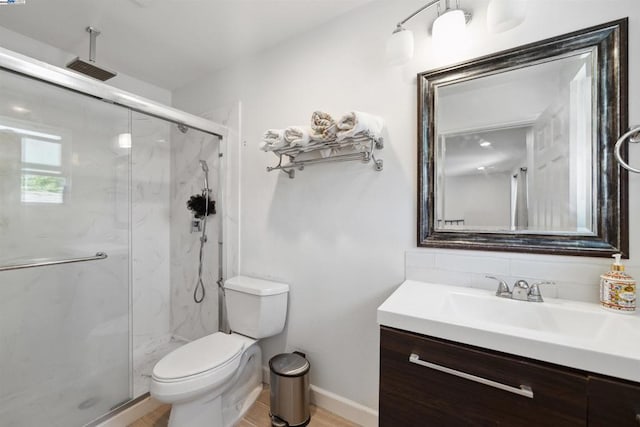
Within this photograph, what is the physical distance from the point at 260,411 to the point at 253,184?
1.45 metres

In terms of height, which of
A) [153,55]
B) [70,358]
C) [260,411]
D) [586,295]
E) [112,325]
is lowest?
[260,411]

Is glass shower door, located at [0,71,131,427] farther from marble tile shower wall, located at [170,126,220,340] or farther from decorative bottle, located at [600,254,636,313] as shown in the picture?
decorative bottle, located at [600,254,636,313]

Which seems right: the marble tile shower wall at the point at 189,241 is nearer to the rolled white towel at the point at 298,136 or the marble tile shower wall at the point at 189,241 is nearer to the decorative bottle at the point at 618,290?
the rolled white towel at the point at 298,136

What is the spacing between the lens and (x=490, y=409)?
76 centimetres

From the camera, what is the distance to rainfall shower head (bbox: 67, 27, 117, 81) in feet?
5.39

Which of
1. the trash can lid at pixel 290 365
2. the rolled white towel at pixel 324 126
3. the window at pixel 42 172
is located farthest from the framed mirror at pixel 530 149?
the window at pixel 42 172

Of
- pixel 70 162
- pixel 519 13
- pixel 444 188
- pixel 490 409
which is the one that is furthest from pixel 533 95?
pixel 70 162

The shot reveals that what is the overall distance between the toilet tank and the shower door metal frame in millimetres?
1131

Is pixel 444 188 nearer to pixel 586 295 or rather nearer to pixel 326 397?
pixel 586 295

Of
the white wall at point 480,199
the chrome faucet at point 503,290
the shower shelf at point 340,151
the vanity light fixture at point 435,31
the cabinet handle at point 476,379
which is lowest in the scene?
the cabinet handle at point 476,379

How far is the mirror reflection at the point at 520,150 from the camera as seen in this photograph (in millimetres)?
1034

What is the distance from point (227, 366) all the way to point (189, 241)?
4.11ft

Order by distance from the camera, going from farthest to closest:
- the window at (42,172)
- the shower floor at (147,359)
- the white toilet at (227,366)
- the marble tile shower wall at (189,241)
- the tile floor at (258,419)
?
the marble tile shower wall at (189,241)
the shower floor at (147,359)
the window at (42,172)
the tile floor at (258,419)
the white toilet at (227,366)

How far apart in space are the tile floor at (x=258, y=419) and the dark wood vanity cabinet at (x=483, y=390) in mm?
758
